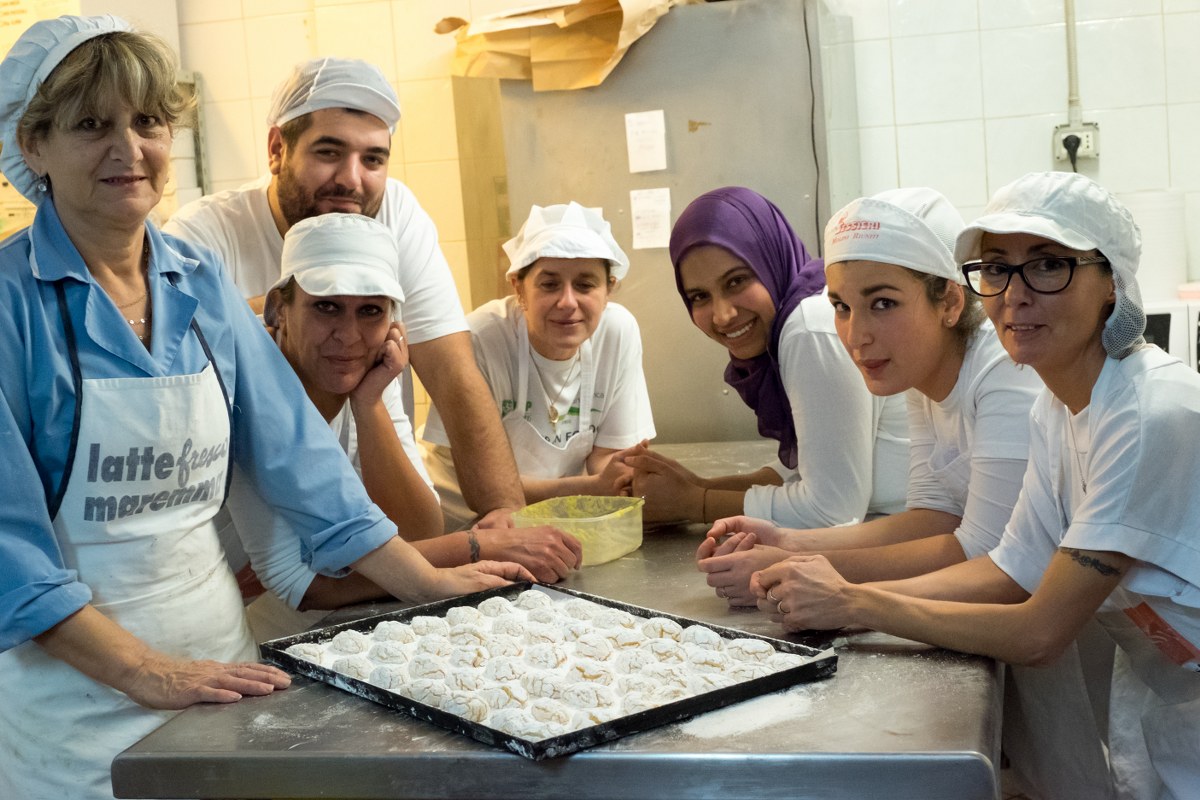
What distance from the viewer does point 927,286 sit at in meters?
1.85

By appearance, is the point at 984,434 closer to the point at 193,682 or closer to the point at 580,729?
the point at 580,729

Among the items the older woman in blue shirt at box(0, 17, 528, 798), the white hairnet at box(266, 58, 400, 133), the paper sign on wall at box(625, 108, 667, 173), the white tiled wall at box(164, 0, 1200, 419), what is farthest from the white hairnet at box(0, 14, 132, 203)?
the white tiled wall at box(164, 0, 1200, 419)

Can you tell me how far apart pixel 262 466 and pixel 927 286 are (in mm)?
1054

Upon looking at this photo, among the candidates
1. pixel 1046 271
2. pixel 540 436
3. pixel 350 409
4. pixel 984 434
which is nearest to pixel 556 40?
pixel 540 436

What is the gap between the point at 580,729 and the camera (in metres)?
1.17

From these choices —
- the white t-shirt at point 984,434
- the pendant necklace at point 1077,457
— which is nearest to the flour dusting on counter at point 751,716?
the pendant necklace at point 1077,457

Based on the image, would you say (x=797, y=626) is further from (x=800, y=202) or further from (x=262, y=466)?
(x=800, y=202)

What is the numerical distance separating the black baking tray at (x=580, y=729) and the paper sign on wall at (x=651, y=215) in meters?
2.04

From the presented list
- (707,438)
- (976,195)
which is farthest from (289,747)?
(976,195)

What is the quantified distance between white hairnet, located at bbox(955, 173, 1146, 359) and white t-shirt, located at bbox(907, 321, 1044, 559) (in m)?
0.29

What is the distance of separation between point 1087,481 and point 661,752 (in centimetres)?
67

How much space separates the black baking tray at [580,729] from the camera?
1.17 meters

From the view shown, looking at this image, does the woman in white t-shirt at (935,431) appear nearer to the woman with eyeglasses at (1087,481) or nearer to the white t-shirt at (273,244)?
the woman with eyeglasses at (1087,481)

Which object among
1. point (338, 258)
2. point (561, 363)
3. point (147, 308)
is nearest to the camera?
point (147, 308)
